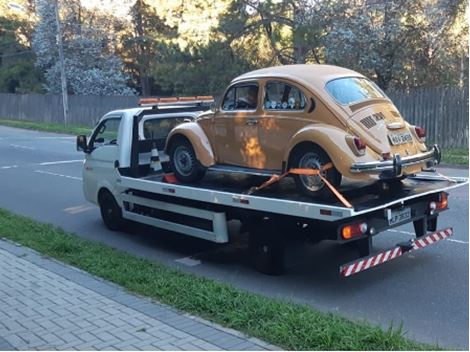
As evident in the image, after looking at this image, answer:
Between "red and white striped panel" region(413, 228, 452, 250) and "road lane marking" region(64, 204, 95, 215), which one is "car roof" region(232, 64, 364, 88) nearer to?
"red and white striped panel" region(413, 228, 452, 250)

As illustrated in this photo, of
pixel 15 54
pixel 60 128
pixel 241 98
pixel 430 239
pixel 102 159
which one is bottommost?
pixel 430 239

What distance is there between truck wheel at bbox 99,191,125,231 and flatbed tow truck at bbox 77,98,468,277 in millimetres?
16

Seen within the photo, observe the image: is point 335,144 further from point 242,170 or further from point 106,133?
point 106,133

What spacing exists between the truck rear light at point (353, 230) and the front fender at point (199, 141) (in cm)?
238

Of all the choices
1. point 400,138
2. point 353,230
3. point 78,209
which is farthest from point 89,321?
point 78,209

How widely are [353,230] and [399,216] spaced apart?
80 cm

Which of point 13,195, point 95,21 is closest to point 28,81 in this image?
point 95,21

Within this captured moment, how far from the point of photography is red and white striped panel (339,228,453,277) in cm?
648

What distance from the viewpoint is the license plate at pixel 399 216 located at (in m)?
6.92

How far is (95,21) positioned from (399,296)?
4178 centimetres

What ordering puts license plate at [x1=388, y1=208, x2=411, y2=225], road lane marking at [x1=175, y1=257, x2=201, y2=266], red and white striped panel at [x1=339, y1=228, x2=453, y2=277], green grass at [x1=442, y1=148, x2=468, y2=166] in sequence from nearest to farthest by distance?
red and white striped panel at [x1=339, y1=228, x2=453, y2=277] → license plate at [x1=388, y1=208, x2=411, y2=225] → road lane marking at [x1=175, y1=257, x2=201, y2=266] → green grass at [x1=442, y1=148, x2=468, y2=166]

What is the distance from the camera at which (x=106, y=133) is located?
10.1 metres

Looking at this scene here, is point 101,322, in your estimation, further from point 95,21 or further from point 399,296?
point 95,21

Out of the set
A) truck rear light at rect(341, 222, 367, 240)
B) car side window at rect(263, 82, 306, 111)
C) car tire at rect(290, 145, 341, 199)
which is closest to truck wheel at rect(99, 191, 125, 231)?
car side window at rect(263, 82, 306, 111)
